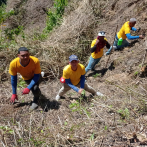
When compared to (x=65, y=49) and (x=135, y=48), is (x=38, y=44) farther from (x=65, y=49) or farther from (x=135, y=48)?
(x=135, y=48)

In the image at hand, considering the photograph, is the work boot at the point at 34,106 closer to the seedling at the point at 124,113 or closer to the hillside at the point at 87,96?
the hillside at the point at 87,96

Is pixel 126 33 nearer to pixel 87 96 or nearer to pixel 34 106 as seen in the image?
pixel 87 96

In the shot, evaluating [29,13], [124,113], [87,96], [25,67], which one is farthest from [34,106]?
[29,13]

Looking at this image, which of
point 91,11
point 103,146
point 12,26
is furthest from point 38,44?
point 12,26

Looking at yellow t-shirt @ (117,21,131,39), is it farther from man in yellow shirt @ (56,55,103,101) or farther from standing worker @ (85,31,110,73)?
man in yellow shirt @ (56,55,103,101)

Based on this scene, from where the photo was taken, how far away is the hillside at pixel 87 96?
2.05 meters

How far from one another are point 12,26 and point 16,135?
8932 millimetres

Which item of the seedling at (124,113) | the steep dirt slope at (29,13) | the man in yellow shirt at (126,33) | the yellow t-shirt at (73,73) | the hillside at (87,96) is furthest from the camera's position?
the steep dirt slope at (29,13)

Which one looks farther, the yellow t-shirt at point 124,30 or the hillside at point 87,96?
the yellow t-shirt at point 124,30

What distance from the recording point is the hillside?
2049 millimetres

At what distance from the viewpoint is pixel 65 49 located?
16.6 ft

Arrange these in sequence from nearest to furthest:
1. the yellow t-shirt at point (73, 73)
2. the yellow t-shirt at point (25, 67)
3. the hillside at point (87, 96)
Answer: the hillside at point (87, 96), the yellow t-shirt at point (25, 67), the yellow t-shirt at point (73, 73)

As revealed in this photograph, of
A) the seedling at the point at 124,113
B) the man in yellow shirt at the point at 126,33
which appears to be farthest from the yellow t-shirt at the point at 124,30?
the seedling at the point at 124,113

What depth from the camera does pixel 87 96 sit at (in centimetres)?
344
